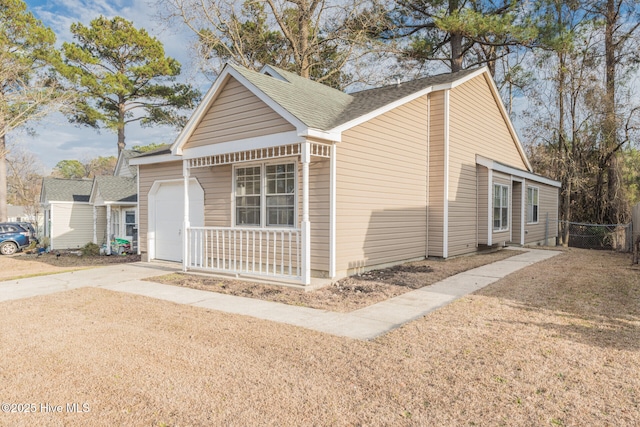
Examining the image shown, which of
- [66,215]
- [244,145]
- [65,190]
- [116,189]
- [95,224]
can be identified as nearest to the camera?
[244,145]

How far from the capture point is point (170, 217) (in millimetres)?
11688

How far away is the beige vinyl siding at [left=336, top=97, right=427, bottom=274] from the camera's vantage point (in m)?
8.53

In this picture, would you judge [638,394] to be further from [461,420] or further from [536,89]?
[536,89]

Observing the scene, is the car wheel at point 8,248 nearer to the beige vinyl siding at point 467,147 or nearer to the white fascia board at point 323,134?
the white fascia board at point 323,134

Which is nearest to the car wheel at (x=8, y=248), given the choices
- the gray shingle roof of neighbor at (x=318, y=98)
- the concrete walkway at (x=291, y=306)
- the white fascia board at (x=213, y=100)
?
the concrete walkway at (x=291, y=306)

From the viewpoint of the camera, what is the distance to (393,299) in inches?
267

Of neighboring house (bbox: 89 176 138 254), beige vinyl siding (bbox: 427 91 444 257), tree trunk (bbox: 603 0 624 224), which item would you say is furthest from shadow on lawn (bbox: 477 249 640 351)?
neighboring house (bbox: 89 176 138 254)

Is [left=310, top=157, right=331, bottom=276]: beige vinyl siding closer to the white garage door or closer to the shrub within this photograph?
the white garage door

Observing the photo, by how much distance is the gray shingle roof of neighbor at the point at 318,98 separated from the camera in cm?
817

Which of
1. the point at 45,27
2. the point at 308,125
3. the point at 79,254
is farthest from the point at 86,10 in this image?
the point at 308,125

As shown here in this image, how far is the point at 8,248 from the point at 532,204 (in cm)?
2388

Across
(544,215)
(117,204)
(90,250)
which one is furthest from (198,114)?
(544,215)

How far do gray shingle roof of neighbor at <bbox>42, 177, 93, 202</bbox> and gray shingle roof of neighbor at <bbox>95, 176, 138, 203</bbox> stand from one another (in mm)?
2917

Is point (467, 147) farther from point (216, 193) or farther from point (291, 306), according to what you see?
point (291, 306)
